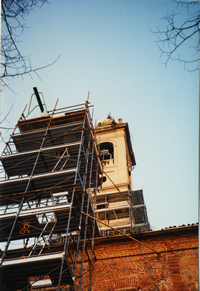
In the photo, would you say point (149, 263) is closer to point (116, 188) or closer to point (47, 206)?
point (47, 206)

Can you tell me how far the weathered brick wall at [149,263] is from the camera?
1026cm

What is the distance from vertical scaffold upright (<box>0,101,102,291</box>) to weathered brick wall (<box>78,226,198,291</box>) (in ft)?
2.03

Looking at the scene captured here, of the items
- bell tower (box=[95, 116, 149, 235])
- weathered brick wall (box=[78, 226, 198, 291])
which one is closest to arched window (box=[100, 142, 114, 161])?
bell tower (box=[95, 116, 149, 235])

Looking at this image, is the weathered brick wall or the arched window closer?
the weathered brick wall

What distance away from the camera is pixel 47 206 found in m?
10.6

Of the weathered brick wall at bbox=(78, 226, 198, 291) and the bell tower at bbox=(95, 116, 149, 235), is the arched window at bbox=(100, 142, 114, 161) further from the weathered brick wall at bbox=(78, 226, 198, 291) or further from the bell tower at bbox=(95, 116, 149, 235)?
the weathered brick wall at bbox=(78, 226, 198, 291)

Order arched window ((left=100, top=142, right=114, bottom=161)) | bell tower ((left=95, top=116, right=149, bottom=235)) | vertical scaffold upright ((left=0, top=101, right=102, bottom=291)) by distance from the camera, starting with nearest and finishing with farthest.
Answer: vertical scaffold upright ((left=0, top=101, right=102, bottom=291)) → bell tower ((left=95, top=116, right=149, bottom=235)) → arched window ((left=100, top=142, right=114, bottom=161))

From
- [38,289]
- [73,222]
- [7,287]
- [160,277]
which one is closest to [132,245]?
[160,277]

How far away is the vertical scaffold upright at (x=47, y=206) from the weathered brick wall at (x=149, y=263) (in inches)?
24.3

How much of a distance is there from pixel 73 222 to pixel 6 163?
4.49m

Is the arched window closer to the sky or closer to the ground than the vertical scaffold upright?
closer to the sky

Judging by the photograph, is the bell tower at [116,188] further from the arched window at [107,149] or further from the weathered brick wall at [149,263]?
the weathered brick wall at [149,263]

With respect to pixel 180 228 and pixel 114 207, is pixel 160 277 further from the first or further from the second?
pixel 114 207

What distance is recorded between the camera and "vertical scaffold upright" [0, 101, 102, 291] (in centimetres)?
939
